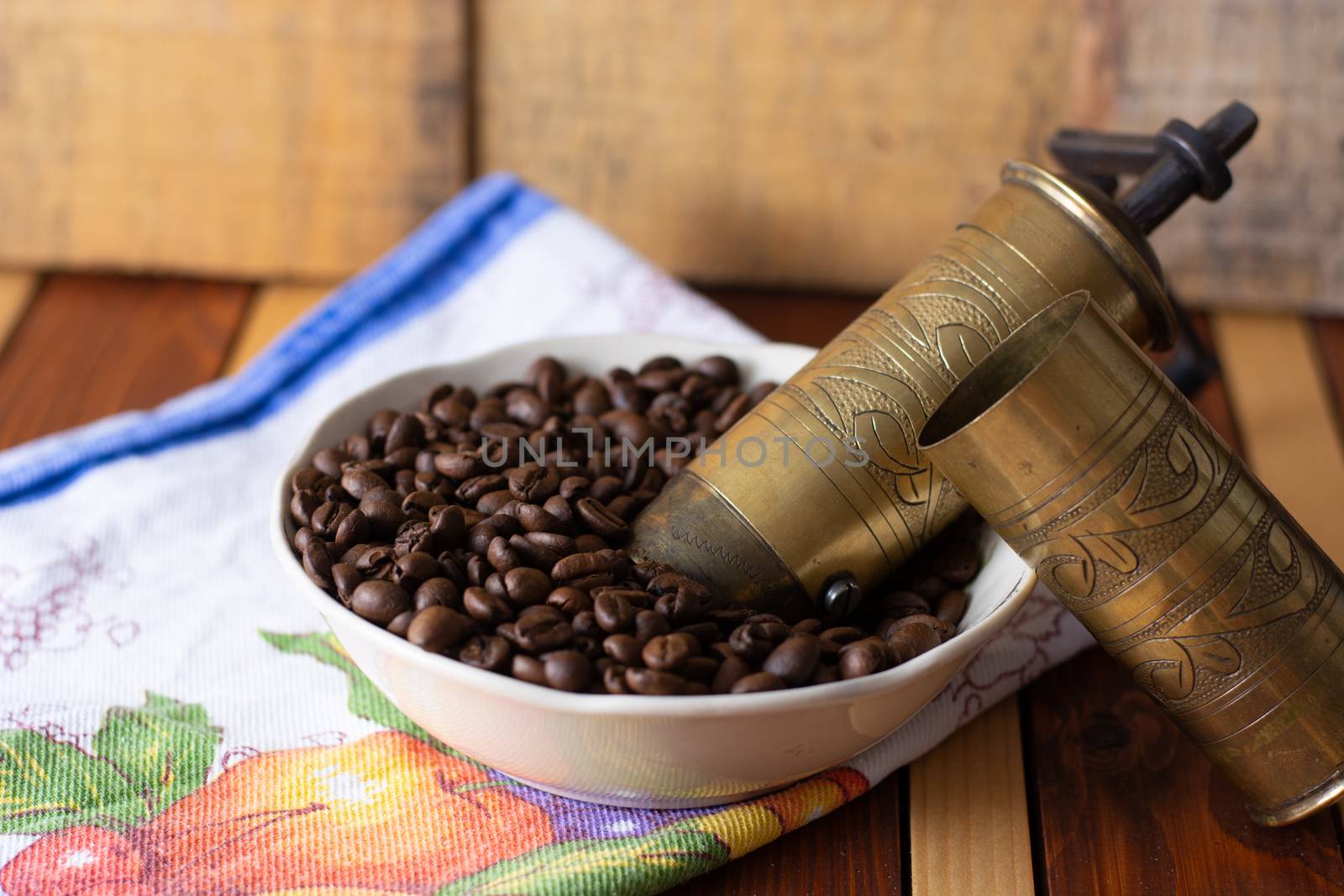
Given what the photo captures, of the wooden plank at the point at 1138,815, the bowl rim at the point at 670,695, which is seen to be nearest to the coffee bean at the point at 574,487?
the bowl rim at the point at 670,695

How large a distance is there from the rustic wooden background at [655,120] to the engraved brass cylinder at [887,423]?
31.9 inches

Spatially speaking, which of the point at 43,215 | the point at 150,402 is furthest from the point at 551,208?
the point at 43,215

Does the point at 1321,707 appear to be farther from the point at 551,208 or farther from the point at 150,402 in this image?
the point at 150,402

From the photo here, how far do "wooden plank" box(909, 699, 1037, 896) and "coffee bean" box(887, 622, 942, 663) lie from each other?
0.17 metres

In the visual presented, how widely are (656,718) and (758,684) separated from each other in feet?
0.24

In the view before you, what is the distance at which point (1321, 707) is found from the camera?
961mm

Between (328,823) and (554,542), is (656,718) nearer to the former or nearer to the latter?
(554,542)

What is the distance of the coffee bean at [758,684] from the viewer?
35.1 inches

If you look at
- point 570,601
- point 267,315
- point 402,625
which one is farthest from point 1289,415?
point 267,315

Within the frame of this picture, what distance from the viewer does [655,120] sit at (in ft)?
6.20

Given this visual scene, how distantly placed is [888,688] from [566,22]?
125 centimetres

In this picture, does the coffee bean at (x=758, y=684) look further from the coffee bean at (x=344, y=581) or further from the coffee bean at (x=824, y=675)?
the coffee bean at (x=344, y=581)

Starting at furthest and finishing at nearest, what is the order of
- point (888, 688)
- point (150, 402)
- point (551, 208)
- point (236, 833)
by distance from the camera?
point (551, 208), point (150, 402), point (236, 833), point (888, 688)

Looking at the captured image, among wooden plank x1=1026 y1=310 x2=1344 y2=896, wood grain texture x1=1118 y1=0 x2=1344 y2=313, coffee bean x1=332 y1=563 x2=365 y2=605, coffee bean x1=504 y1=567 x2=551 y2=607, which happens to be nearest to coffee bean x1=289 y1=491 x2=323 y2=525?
coffee bean x1=332 y1=563 x2=365 y2=605
